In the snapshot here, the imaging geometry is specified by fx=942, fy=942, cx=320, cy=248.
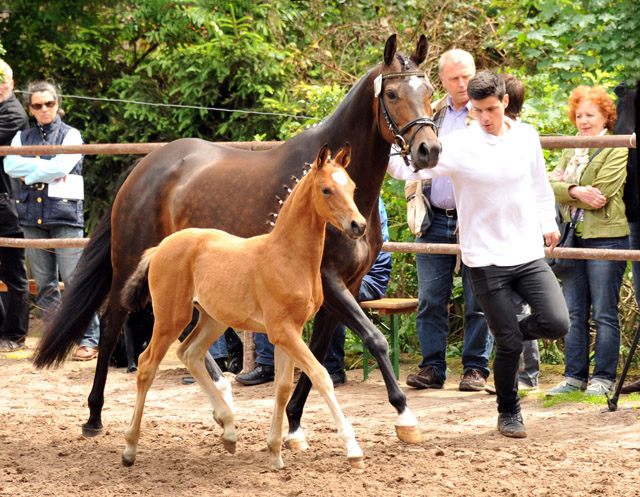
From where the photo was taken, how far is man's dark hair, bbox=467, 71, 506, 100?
15.4ft

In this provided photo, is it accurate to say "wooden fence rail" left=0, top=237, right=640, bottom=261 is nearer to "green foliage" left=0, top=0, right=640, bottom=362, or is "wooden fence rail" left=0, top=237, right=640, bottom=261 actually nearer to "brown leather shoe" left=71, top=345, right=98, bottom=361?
"brown leather shoe" left=71, top=345, right=98, bottom=361

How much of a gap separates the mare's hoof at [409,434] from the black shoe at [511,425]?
54 cm

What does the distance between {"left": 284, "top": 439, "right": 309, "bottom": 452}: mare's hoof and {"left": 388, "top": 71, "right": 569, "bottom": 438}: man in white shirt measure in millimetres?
1138

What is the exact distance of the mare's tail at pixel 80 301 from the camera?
18.6 ft

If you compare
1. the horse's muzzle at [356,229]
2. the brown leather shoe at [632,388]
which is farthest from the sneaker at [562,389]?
the horse's muzzle at [356,229]

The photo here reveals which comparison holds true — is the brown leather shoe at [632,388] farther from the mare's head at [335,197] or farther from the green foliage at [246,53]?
the mare's head at [335,197]

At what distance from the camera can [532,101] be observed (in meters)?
7.86

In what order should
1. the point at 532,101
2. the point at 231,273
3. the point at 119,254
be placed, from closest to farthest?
1. the point at 231,273
2. the point at 119,254
3. the point at 532,101

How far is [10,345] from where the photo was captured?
26.8 feet

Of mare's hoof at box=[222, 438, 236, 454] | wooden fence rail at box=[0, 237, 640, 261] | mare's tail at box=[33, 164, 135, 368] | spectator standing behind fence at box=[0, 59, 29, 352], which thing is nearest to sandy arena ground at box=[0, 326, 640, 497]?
mare's hoof at box=[222, 438, 236, 454]

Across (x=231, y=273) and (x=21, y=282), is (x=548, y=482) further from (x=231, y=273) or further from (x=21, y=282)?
(x=21, y=282)

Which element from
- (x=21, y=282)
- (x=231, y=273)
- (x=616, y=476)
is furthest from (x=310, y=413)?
(x=21, y=282)

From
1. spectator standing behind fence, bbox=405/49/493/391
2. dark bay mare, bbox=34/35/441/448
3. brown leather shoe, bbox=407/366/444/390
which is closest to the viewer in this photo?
dark bay mare, bbox=34/35/441/448

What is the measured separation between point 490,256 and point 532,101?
11.1 ft
